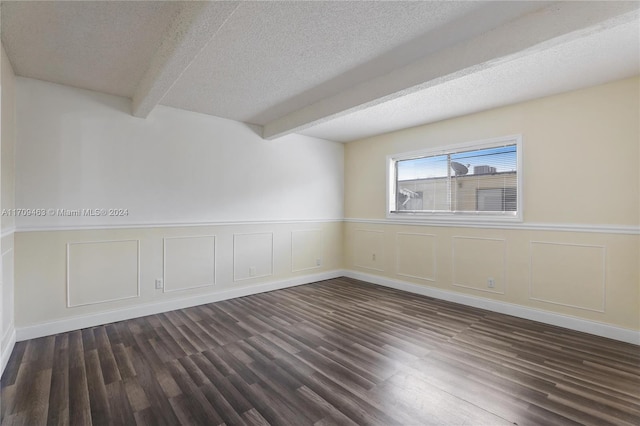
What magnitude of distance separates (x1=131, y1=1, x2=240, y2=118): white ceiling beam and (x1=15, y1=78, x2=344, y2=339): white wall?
821 millimetres

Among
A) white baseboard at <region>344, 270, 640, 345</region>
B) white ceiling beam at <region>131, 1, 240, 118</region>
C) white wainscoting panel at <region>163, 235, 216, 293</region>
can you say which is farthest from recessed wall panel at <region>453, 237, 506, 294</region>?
white ceiling beam at <region>131, 1, 240, 118</region>

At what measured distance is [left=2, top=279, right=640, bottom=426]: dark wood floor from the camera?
1862 mm

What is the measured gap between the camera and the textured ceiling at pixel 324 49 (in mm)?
1910

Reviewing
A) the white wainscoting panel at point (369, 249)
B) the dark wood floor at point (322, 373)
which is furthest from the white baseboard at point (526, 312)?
the white wainscoting panel at point (369, 249)

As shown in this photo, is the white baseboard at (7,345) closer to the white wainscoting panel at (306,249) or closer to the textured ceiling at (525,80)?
the white wainscoting panel at (306,249)

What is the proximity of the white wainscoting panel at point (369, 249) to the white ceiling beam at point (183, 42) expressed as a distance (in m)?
3.71

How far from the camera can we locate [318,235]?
538 centimetres

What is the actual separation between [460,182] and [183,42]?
3.71 metres

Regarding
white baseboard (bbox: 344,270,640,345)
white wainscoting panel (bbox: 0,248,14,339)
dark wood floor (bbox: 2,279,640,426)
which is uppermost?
white wainscoting panel (bbox: 0,248,14,339)

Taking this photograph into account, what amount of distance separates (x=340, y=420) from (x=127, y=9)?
2.90 meters

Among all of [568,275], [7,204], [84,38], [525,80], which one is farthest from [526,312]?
[7,204]

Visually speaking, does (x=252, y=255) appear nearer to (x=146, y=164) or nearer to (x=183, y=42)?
(x=146, y=164)

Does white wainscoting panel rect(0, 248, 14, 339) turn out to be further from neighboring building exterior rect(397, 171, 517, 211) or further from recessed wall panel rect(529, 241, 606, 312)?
recessed wall panel rect(529, 241, 606, 312)

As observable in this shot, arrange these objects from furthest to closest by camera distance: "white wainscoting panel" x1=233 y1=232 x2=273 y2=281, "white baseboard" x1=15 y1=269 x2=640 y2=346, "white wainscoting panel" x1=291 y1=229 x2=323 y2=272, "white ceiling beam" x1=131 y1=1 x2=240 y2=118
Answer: "white wainscoting panel" x1=291 y1=229 x2=323 y2=272 < "white wainscoting panel" x1=233 y1=232 x2=273 y2=281 < "white baseboard" x1=15 y1=269 x2=640 y2=346 < "white ceiling beam" x1=131 y1=1 x2=240 y2=118
